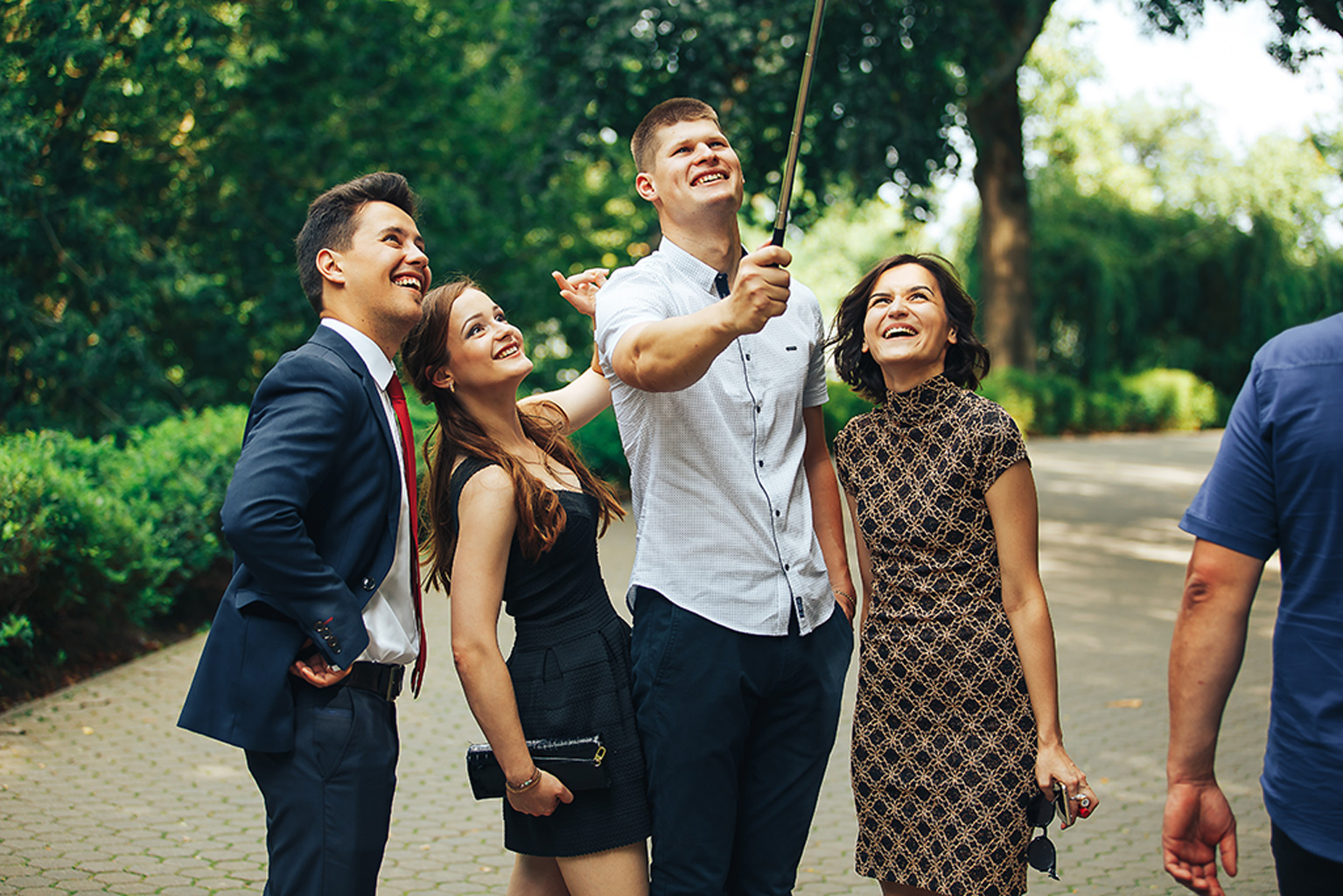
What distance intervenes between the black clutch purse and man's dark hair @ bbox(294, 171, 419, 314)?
108 cm

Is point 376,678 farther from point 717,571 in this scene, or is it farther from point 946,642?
point 946,642

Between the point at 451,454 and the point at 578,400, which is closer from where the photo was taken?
the point at 451,454

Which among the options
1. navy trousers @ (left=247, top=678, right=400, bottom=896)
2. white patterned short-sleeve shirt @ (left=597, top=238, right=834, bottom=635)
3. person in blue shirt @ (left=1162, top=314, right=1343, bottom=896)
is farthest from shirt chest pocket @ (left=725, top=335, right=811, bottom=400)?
navy trousers @ (left=247, top=678, right=400, bottom=896)

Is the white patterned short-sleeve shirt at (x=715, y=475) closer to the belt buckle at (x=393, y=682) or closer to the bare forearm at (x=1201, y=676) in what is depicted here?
the belt buckle at (x=393, y=682)

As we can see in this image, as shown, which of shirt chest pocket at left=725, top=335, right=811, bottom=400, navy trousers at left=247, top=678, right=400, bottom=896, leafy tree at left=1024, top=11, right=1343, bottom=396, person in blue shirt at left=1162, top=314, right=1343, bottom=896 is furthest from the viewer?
leafy tree at left=1024, top=11, right=1343, bottom=396

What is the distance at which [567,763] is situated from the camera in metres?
2.58

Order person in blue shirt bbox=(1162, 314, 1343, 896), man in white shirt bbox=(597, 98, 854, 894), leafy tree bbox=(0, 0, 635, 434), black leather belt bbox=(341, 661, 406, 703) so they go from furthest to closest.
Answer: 1. leafy tree bbox=(0, 0, 635, 434)
2. man in white shirt bbox=(597, 98, 854, 894)
3. black leather belt bbox=(341, 661, 406, 703)
4. person in blue shirt bbox=(1162, 314, 1343, 896)

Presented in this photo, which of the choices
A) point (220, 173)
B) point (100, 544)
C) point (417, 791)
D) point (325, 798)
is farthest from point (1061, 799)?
point (220, 173)

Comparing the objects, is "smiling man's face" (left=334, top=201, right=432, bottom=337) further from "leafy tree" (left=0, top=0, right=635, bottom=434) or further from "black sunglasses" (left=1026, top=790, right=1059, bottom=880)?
→ "leafy tree" (left=0, top=0, right=635, bottom=434)

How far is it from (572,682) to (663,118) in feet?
4.23

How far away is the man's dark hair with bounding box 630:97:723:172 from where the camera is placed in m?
2.71

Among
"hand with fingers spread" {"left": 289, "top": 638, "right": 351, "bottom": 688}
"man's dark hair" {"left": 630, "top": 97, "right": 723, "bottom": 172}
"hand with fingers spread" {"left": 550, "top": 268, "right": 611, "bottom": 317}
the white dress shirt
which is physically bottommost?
"hand with fingers spread" {"left": 289, "top": 638, "right": 351, "bottom": 688}

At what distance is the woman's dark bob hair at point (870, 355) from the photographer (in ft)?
10.3

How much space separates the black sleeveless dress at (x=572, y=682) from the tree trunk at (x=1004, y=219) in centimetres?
1939
